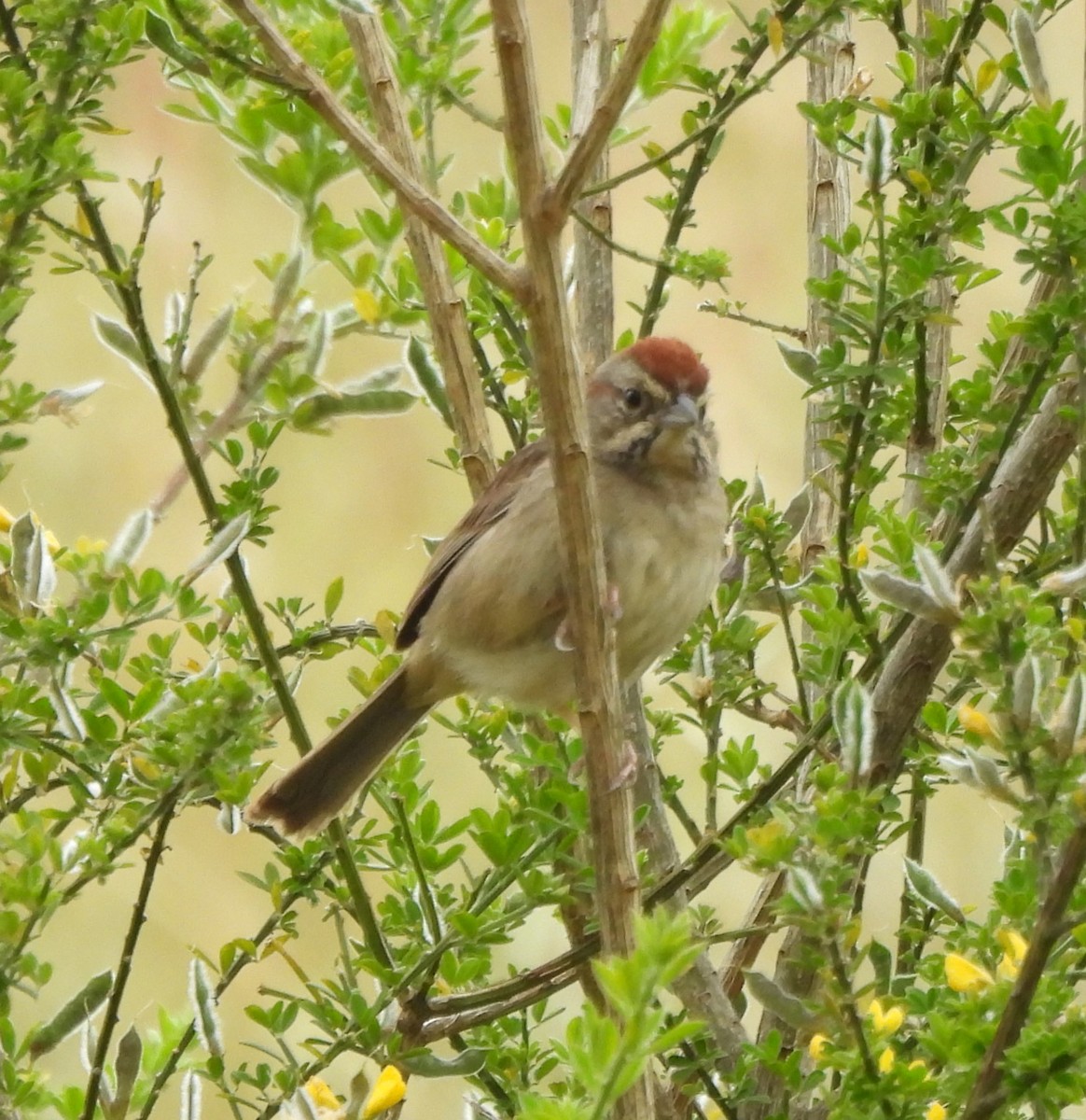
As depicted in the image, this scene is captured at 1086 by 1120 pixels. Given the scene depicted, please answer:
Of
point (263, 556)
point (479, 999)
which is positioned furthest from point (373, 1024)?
point (263, 556)

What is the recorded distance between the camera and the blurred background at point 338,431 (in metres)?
4.07

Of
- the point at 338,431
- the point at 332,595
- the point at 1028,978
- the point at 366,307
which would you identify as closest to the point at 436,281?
the point at 366,307

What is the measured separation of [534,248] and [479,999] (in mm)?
900

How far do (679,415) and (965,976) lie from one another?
4.63 ft

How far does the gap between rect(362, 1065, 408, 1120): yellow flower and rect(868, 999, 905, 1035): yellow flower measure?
1.58 ft

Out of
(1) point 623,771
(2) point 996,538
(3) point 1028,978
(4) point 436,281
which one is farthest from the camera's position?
(4) point 436,281

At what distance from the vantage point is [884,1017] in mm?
1619

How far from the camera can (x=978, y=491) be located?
189 cm

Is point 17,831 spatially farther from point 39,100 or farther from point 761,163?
point 761,163

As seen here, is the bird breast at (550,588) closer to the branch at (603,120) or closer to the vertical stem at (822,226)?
the vertical stem at (822,226)

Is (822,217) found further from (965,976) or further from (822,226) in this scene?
(965,976)

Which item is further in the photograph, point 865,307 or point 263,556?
point 263,556

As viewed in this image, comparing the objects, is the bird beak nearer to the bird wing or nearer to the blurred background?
the bird wing

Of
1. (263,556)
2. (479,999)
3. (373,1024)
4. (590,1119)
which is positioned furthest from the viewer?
(263,556)
